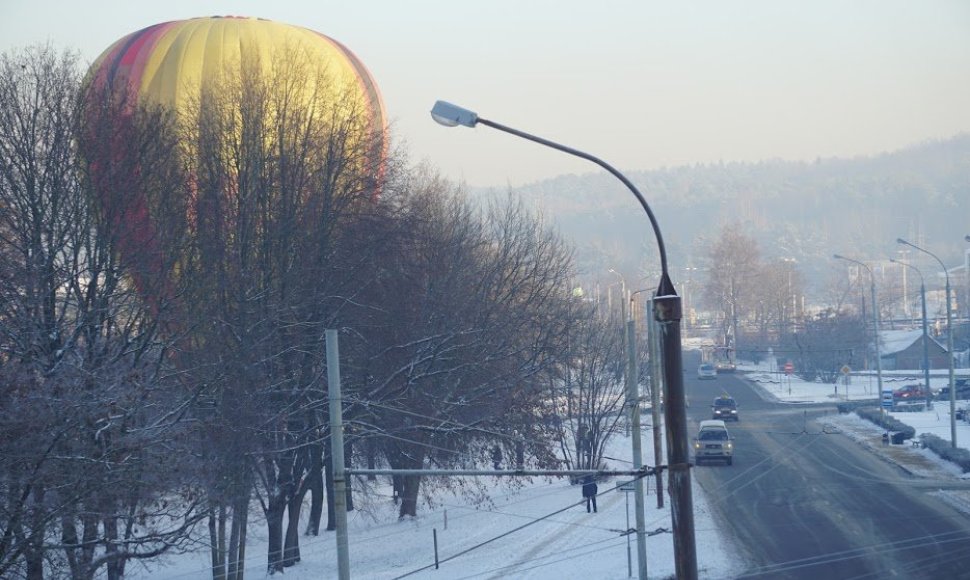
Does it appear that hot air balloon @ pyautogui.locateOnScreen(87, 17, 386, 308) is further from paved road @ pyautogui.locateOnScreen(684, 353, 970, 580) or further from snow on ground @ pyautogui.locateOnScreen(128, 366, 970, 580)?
paved road @ pyautogui.locateOnScreen(684, 353, 970, 580)

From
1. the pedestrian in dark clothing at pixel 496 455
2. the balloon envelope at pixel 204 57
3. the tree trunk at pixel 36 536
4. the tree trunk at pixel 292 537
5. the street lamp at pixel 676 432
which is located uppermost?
the balloon envelope at pixel 204 57

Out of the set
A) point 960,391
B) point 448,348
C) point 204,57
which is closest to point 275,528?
point 448,348

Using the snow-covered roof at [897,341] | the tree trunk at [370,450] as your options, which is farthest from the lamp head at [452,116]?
the snow-covered roof at [897,341]

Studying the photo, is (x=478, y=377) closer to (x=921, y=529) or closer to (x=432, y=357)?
(x=432, y=357)

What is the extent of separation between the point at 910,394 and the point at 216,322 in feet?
164

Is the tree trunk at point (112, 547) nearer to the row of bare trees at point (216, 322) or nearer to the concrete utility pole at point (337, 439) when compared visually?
the row of bare trees at point (216, 322)

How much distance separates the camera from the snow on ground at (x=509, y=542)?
2486cm

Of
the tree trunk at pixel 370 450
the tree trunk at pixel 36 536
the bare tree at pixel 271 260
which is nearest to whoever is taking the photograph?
the tree trunk at pixel 36 536

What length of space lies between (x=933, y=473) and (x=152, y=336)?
90.6ft

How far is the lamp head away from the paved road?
17238 mm

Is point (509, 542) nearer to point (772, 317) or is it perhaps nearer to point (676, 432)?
point (676, 432)

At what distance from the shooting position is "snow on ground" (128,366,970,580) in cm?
2486

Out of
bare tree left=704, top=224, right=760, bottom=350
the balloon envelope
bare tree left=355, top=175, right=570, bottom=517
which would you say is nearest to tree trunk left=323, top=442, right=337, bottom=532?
bare tree left=355, top=175, right=570, bottom=517

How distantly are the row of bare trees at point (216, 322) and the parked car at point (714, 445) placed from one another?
10075 mm
